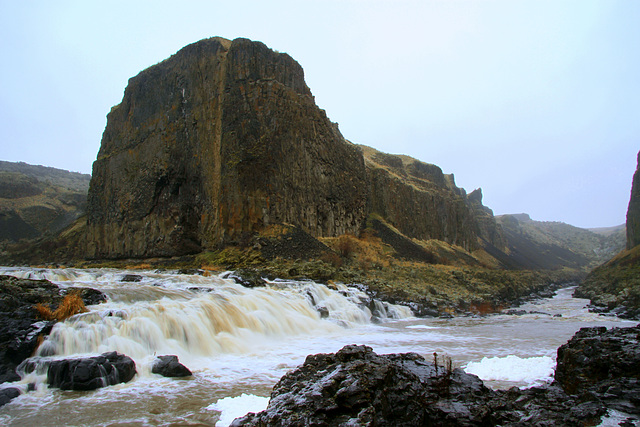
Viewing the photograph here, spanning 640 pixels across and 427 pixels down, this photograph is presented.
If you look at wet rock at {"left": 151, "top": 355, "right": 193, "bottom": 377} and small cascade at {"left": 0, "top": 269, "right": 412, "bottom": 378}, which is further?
small cascade at {"left": 0, "top": 269, "right": 412, "bottom": 378}

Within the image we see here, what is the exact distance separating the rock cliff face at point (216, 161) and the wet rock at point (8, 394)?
2463cm

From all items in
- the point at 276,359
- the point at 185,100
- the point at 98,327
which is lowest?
the point at 276,359

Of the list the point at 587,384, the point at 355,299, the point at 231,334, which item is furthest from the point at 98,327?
the point at 355,299

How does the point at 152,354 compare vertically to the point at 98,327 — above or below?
below

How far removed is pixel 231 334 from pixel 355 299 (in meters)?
9.54

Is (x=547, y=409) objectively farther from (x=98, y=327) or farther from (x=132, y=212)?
(x=132, y=212)

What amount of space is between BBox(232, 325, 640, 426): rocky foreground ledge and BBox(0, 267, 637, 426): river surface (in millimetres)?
1732

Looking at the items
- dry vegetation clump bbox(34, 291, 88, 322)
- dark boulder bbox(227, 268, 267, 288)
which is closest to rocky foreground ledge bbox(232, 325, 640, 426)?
dry vegetation clump bbox(34, 291, 88, 322)

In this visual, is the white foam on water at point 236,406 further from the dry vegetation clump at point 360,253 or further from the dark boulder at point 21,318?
the dry vegetation clump at point 360,253

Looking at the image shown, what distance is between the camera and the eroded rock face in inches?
1312

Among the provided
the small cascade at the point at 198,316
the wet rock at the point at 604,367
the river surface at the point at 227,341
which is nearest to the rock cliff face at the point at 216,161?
the small cascade at the point at 198,316

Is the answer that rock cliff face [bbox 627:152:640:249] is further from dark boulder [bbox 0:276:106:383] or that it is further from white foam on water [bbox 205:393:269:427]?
dark boulder [bbox 0:276:106:383]

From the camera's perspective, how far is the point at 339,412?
12.4 ft

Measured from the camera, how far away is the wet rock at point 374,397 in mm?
3746
